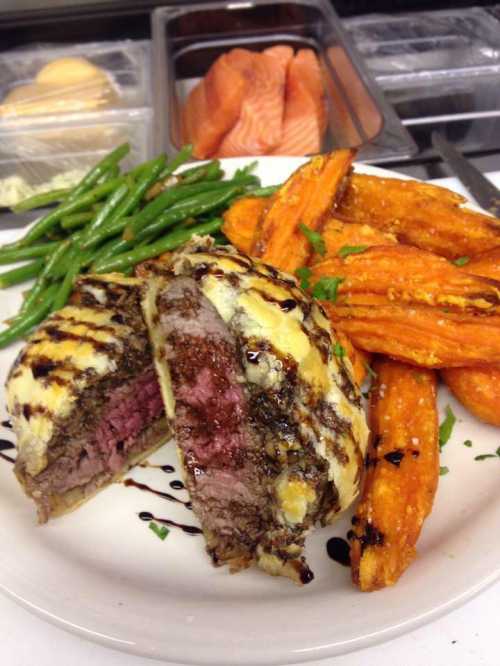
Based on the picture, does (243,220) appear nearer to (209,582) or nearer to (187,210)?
(187,210)

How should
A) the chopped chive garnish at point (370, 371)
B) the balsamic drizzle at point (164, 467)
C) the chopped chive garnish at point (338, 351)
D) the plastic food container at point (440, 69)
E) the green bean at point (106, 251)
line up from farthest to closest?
the plastic food container at point (440, 69), the green bean at point (106, 251), the chopped chive garnish at point (370, 371), the balsamic drizzle at point (164, 467), the chopped chive garnish at point (338, 351)

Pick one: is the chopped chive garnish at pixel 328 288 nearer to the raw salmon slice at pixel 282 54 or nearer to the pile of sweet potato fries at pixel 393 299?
the pile of sweet potato fries at pixel 393 299

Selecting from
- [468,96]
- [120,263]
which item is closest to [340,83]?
[468,96]

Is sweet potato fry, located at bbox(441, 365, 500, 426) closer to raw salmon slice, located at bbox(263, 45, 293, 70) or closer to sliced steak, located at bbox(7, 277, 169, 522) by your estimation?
sliced steak, located at bbox(7, 277, 169, 522)

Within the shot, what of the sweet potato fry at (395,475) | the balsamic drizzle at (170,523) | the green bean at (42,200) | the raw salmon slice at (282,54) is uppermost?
the raw salmon slice at (282,54)

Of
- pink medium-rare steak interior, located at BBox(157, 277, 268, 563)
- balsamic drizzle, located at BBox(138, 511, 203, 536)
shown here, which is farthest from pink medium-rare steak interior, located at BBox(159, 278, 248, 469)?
balsamic drizzle, located at BBox(138, 511, 203, 536)

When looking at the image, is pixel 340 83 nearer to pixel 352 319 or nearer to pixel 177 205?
pixel 177 205

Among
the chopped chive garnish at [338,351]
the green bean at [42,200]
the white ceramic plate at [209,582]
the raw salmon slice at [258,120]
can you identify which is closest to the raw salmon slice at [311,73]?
the raw salmon slice at [258,120]

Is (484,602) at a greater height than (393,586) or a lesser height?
lesser
